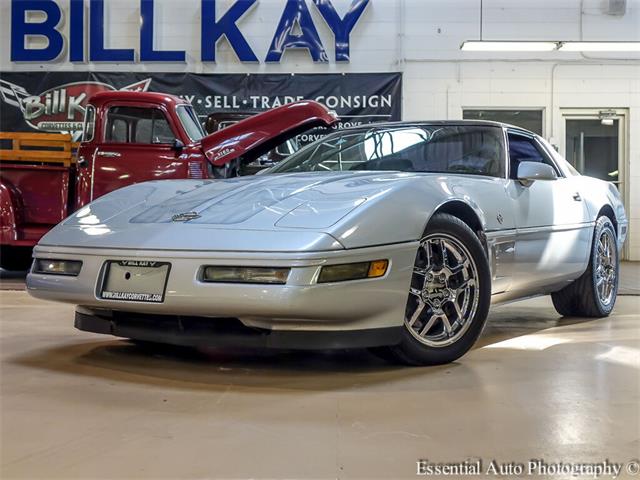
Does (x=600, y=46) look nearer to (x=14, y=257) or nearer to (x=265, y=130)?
(x=265, y=130)

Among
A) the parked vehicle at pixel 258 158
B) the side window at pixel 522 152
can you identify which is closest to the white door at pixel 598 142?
the parked vehicle at pixel 258 158

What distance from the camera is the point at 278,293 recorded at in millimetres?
2547

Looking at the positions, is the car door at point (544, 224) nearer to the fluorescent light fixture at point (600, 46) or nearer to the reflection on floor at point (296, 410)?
the reflection on floor at point (296, 410)

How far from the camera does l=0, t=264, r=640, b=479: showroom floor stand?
188 centimetres

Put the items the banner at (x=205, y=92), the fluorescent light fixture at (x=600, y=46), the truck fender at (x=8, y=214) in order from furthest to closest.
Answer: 1. the banner at (x=205, y=92)
2. the fluorescent light fixture at (x=600, y=46)
3. the truck fender at (x=8, y=214)

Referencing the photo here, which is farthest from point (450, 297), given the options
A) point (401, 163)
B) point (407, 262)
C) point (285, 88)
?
point (285, 88)

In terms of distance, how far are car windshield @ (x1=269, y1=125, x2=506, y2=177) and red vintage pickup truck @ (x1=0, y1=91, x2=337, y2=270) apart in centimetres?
268

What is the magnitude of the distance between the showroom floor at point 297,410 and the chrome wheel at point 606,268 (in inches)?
43.3

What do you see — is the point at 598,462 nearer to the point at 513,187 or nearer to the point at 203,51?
the point at 513,187

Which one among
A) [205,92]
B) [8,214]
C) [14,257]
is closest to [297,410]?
[8,214]

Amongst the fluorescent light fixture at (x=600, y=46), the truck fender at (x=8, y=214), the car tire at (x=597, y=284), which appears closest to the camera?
the car tire at (x=597, y=284)

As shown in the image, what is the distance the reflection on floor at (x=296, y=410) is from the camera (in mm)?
1885

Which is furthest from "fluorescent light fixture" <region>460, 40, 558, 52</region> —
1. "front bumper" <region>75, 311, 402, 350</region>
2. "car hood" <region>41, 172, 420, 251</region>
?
"front bumper" <region>75, 311, 402, 350</region>

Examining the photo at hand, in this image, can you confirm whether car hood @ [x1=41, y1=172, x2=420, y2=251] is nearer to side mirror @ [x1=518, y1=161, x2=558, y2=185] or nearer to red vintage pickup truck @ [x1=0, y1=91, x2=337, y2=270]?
side mirror @ [x1=518, y1=161, x2=558, y2=185]
